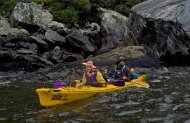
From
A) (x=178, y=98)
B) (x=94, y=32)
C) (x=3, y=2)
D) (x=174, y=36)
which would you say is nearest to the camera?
(x=178, y=98)

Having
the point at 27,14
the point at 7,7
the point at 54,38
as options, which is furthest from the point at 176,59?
the point at 7,7

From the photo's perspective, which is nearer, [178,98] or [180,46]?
[178,98]

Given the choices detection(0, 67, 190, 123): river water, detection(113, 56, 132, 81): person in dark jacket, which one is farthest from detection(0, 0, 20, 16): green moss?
detection(113, 56, 132, 81): person in dark jacket

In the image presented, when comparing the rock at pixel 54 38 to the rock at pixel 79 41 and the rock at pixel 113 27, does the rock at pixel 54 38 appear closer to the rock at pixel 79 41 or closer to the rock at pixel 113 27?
the rock at pixel 79 41

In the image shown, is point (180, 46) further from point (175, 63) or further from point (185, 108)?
point (185, 108)

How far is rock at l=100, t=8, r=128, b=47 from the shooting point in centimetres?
3056

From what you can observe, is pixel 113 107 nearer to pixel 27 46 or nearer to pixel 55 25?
pixel 27 46

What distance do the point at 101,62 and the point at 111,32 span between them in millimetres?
5541

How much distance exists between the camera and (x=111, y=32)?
31.0 meters

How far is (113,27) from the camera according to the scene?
31.5m

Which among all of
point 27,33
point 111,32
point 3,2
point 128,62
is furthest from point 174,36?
point 3,2

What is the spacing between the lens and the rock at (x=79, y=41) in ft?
91.9

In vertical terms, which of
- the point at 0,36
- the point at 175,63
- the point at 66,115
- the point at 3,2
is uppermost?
the point at 3,2

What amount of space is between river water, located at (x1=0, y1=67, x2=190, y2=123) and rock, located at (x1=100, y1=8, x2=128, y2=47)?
1062 cm
